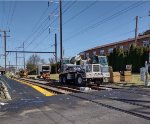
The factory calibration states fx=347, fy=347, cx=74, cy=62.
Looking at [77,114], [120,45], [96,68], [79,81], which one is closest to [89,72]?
[96,68]

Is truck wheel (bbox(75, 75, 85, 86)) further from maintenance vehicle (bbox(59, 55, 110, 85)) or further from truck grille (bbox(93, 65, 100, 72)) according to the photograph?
truck grille (bbox(93, 65, 100, 72))

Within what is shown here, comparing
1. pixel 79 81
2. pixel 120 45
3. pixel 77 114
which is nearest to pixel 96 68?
pixel 79 81

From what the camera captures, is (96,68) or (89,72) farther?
(96,68)

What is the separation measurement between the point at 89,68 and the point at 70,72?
4.03m

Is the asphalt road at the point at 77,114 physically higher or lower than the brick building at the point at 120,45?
lower

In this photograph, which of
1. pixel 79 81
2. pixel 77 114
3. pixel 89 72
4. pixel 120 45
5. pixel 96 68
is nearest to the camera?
pixel 77 114

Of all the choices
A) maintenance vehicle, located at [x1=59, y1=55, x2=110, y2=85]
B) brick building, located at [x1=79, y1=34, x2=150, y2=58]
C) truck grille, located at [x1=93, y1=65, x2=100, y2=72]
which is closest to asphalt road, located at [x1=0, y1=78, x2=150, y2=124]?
maintenance vehicle, located at [x1=59, y1=55, x2=110, y2=85]

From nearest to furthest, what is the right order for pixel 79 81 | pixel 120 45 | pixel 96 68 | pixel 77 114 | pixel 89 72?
1. pixel 77 114
2. pixel 89 72
3. pixel 96 68
4. pixel 79 81
5. pixel 120 45

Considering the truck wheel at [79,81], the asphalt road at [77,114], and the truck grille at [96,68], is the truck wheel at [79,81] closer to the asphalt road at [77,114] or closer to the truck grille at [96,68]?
the truck grille at [96,68]

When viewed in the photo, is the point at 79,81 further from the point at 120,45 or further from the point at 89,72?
the point at 120,45

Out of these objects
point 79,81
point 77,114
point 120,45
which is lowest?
point 77,114

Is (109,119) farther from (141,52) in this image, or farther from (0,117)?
(141,52)

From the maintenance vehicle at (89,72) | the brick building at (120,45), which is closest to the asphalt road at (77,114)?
the maintenance vehicle at (89,72)

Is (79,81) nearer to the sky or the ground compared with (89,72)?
nearer to the ground
